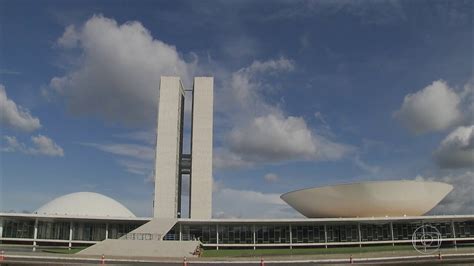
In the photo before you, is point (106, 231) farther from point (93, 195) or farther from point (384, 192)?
point (384, 192)

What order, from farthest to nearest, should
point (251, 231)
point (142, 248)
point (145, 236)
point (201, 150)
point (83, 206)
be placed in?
point (201, 150)
point (83, 206)
point (251, 231)
point (145, 236)
point (142, 248)

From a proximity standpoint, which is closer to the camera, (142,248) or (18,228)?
(142,248)

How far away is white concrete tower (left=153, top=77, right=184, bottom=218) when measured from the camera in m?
64.7

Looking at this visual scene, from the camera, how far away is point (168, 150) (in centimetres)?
6694

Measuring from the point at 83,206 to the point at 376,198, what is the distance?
121ft

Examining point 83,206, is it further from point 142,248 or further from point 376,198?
point 376,198

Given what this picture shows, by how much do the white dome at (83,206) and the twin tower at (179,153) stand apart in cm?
597

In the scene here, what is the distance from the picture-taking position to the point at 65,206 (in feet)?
206

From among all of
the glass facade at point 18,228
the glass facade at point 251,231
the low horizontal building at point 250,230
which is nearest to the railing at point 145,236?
the low horizontal building at point 250,230

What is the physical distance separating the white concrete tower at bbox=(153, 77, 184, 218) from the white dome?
5961 millimetres

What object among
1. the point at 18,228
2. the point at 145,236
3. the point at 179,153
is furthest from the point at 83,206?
the point at 145,236

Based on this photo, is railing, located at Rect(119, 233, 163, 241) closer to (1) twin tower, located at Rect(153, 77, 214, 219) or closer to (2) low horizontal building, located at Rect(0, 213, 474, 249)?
(2) low horizontal building, located at Rect(0, 213, 474, 249)

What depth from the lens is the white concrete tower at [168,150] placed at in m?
64.7

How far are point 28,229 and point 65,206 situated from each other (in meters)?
6.14
